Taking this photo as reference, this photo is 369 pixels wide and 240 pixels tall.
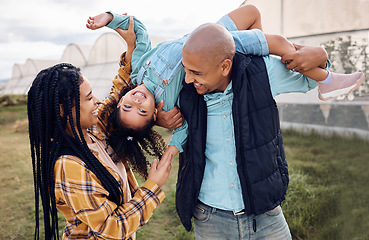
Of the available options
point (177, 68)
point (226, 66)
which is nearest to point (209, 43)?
point (226, 66)

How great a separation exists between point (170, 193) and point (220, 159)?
Result: 318 centimetres

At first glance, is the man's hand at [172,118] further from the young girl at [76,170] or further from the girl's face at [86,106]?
the girl's face at [86,106]

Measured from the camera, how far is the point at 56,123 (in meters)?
1.66

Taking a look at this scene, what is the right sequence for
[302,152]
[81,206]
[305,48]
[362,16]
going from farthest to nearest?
[302,152] < [362,16] < [305,48] < [81,206]

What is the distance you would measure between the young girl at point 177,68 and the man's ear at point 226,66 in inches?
5.7

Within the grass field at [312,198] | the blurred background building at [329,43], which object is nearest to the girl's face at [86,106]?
the grass field at [312,198]

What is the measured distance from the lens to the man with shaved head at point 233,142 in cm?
163

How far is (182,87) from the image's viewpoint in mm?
1845

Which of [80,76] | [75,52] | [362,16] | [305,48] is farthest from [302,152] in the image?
[75,52]

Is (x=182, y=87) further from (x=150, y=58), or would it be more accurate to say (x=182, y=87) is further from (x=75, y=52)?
(x=75, y=52)

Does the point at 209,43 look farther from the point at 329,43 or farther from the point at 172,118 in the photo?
the point at 329,43

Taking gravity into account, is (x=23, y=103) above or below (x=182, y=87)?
below

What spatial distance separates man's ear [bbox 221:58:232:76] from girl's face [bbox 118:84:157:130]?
486 millimetres

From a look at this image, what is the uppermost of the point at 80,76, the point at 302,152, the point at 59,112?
the point at 80,76
